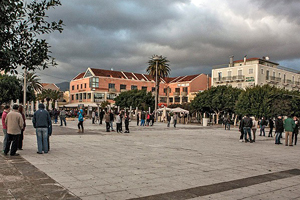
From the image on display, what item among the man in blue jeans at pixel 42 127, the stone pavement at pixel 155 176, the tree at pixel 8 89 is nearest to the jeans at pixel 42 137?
the man in blue jeans at pixel 42 127

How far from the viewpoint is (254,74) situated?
55469mm

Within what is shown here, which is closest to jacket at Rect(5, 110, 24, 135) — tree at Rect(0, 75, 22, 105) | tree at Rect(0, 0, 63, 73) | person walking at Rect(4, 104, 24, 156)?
person walking at Rect(4, 104, 24, 156)

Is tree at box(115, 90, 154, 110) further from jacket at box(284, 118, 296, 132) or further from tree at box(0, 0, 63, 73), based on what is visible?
tree at box(0, 0, 63, 73)

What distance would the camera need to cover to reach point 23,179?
5.99 m

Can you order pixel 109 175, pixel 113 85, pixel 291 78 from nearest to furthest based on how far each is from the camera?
pixel 109 175
pixel 291 78
pixel 113 85

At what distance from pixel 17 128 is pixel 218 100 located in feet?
120

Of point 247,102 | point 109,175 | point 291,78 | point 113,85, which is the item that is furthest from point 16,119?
point 291,78

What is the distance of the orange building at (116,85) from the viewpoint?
2643 inches

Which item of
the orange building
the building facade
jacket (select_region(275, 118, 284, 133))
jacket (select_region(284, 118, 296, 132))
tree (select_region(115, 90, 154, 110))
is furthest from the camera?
the orange building

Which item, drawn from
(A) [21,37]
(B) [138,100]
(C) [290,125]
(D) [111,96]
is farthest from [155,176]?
(D) [111,96]

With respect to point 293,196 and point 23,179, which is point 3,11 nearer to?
point 23,179

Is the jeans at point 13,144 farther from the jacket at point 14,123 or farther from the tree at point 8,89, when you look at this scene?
the tree at point 8,89

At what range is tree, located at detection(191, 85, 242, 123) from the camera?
139 ft

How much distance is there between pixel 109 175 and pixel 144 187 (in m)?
1.26
